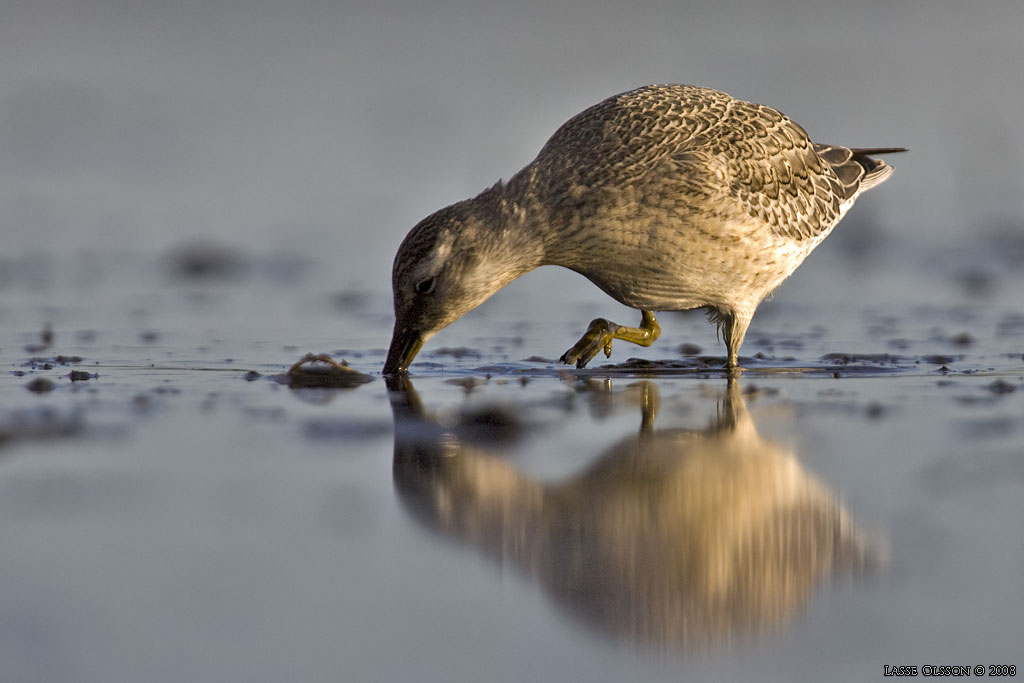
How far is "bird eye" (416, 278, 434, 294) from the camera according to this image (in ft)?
24.0

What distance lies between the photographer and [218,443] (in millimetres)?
5312

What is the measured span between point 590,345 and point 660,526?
3.74 m

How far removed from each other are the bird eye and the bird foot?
3.07 ft

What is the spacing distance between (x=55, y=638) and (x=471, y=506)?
1615 mm

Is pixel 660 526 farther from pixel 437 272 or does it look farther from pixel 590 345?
pixel 590 345

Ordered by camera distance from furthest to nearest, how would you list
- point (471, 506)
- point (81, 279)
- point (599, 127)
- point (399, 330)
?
point (81, 279)
point (599, 127)
point (399, 330)
point (471, 506)

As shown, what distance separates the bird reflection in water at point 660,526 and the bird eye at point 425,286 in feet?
6.14

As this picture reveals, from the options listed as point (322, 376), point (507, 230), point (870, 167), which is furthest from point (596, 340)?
point (870, 167)

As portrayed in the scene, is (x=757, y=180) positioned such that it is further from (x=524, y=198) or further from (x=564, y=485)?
(x=564, y=485)

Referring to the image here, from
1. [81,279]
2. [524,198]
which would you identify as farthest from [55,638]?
[81,279]

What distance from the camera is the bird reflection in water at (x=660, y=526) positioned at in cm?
353

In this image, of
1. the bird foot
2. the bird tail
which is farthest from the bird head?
the bird tail

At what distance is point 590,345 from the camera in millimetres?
7879

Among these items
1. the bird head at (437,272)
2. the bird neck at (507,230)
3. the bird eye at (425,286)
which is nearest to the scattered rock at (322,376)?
the bird head at (437,272)
